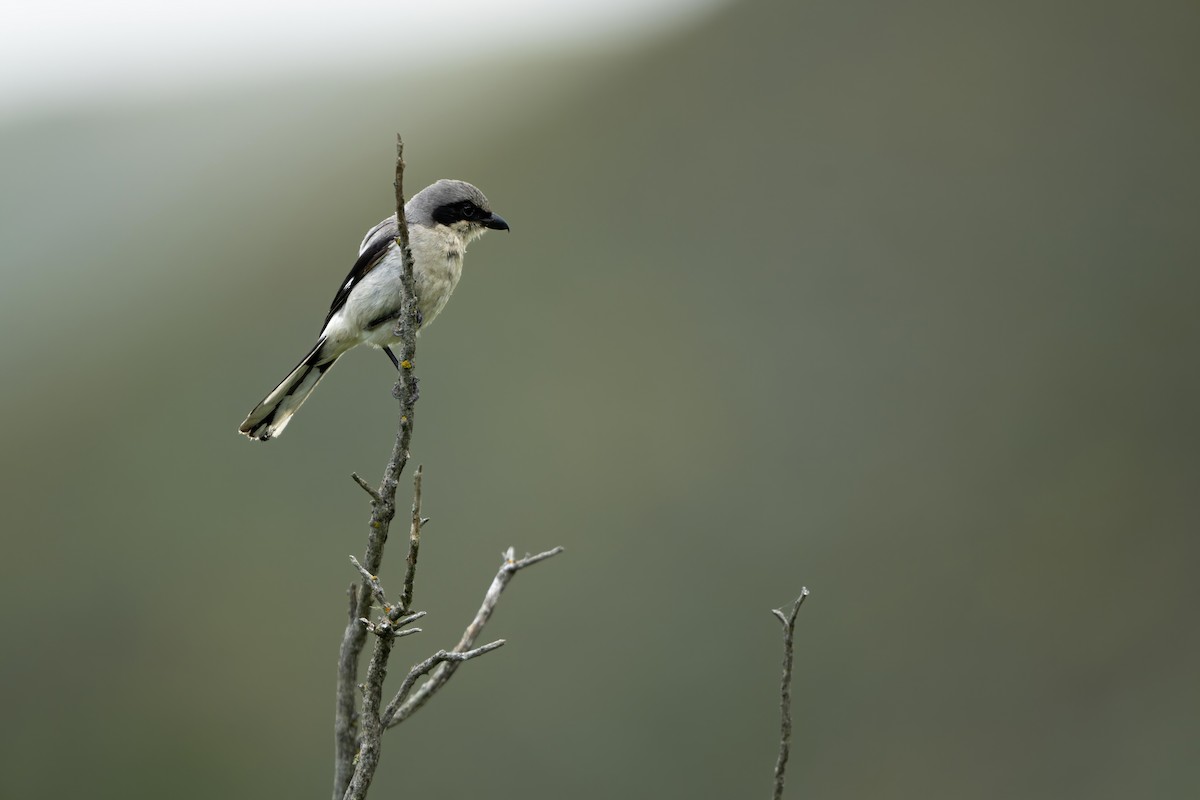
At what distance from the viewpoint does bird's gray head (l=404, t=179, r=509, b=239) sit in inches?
273

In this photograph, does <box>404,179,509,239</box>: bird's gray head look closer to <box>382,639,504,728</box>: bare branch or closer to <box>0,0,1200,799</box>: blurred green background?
<box>382,639,504,728</box>: bare branch

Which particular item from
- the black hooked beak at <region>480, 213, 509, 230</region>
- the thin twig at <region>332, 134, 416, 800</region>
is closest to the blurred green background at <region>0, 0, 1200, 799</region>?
the black hooked beak at <region>480, 213, 509, 230</region>

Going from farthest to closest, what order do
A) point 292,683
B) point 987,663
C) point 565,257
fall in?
point 565,257, point 292,683, point 987,663

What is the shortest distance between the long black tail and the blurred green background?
918cm

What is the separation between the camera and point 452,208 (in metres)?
6.94

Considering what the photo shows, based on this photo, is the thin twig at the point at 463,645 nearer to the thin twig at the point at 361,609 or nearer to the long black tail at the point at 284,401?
the thin twig at the point at 361,609

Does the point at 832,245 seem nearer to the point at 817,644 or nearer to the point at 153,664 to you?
the point at 817,644

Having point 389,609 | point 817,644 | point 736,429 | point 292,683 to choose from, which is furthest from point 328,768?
point 389,609

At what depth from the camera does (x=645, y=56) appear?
28.1 metres

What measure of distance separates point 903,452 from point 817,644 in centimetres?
406

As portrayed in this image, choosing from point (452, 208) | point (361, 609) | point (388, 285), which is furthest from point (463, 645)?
point (452, 208)

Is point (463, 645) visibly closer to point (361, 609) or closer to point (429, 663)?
point (429, 663)

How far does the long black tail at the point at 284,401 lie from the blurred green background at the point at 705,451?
30.1 ft

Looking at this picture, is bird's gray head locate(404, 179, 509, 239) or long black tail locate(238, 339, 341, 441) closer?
long black tail locate(238, 339, 341, 441)
